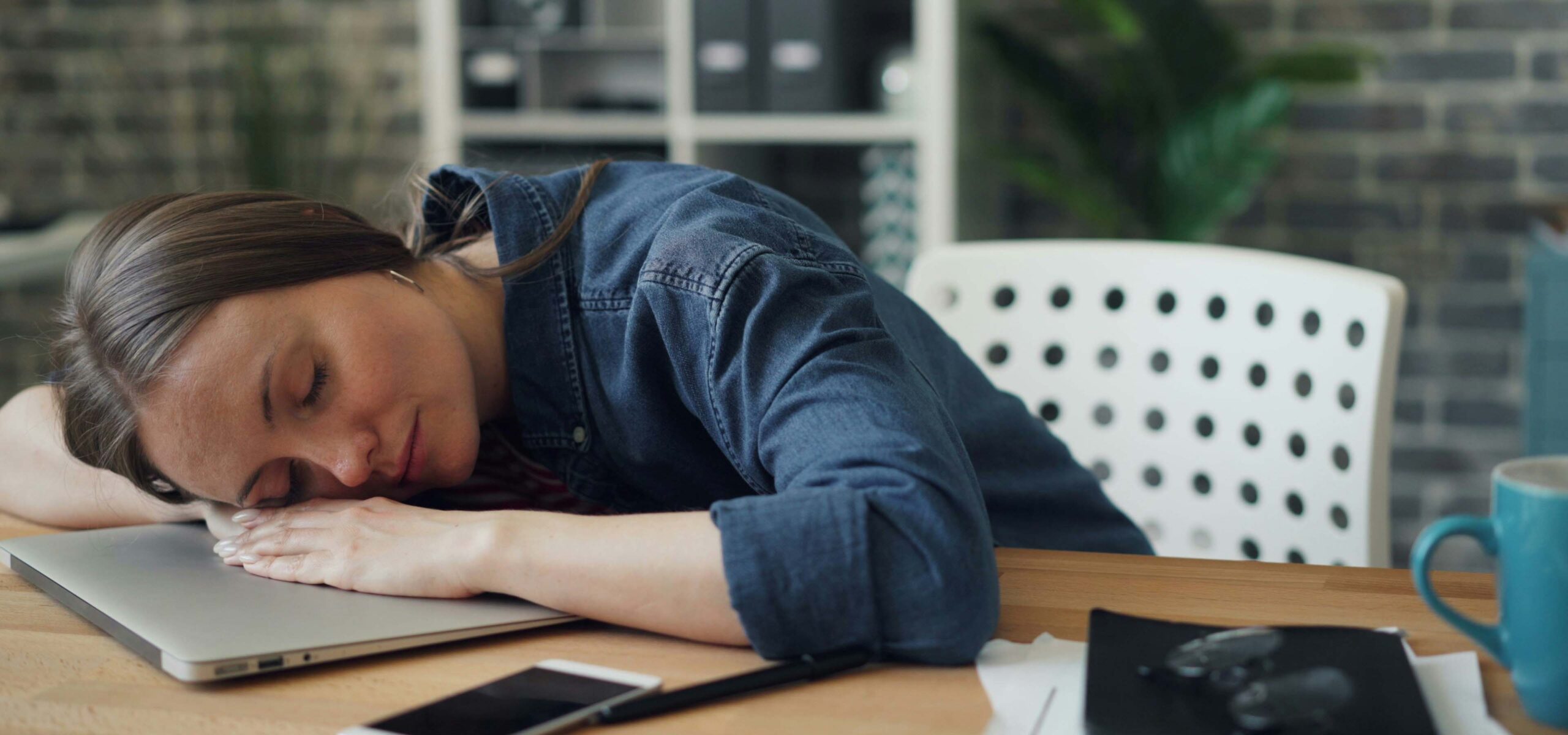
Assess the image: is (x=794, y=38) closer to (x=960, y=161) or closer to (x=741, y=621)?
(x=960, y=161)

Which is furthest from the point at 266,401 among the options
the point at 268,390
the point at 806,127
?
the point at 806,127

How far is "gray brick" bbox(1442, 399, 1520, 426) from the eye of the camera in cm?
259

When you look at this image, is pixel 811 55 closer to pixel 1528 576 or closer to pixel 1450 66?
pixel 1450 66

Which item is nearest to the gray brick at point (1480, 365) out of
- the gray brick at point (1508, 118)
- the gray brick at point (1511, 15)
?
the gray brick at point (1508, 118)

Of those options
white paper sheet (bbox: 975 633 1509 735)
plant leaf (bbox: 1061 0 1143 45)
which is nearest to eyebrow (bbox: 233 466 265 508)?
white paper sheet (bbox: 975 633 1509 735)

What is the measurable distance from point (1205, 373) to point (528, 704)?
84cm

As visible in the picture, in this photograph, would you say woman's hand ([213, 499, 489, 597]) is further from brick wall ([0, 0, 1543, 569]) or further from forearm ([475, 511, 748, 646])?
brick wall ([0, 0, 1543, 569])

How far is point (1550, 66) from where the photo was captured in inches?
96.7

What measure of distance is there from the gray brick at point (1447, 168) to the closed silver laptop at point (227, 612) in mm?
2289

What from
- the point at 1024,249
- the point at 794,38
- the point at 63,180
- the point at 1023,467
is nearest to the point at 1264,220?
the point at 794,38

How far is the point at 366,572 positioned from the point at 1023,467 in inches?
21.7

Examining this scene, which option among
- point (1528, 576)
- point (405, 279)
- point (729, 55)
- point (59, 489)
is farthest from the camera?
point (729, 55)

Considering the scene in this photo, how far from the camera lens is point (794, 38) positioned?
2.32 metres

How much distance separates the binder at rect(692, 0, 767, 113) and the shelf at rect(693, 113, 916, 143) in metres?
0.02
